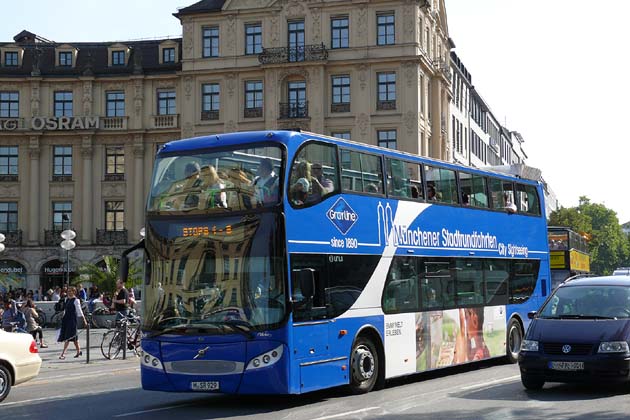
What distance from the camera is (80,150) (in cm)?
6806

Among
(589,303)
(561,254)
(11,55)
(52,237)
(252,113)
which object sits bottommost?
(589,303)

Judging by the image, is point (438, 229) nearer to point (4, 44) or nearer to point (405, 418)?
point (405, 418)

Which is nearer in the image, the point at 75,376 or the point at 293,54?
the point at 75,376

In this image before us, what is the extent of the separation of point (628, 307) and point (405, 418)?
4.61 metres

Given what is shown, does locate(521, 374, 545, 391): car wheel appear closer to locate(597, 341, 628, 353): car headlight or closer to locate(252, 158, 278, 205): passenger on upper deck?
locate(597, 341, 628, 353): car headlight

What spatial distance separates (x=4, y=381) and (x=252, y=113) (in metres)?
49.2

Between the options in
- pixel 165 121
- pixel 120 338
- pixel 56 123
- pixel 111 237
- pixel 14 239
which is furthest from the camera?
pixel 56 123

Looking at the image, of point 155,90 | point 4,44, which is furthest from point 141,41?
point 4,44

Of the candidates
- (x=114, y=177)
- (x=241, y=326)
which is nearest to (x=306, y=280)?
(x=241, y=326)

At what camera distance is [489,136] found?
102 m

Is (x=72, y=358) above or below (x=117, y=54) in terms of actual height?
below

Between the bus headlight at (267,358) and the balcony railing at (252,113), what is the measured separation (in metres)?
51.0

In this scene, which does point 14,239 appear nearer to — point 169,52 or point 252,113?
point 169,52

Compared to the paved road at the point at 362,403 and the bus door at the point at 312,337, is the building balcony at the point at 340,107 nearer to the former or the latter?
the paved road at the point at 362,403
